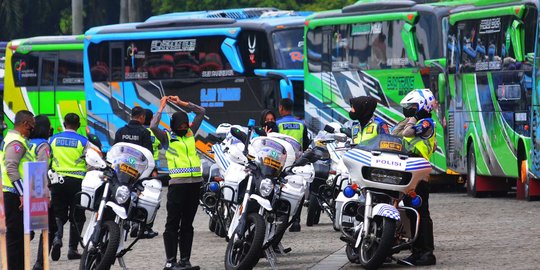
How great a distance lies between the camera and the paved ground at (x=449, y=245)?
14.4 m

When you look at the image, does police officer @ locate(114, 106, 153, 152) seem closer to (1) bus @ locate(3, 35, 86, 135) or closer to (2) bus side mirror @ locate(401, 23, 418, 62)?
(2) bus side mirror @ locate(401, 23, 418, 62)

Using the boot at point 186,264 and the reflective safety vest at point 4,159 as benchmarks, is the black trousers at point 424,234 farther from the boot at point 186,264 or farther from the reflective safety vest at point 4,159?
the reflective safety vest at point 4,159

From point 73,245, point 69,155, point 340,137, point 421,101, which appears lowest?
point 73,245

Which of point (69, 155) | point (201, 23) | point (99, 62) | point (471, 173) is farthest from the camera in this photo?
point (99, 62)

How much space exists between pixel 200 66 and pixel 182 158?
18.3 meters

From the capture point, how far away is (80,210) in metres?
15.8

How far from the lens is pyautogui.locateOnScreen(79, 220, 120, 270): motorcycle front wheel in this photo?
13.1 m

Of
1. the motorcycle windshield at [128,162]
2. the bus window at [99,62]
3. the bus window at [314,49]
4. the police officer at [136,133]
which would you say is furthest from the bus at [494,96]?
the motorcycle windshield at [128,162]

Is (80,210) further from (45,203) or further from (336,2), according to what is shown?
(336,2)

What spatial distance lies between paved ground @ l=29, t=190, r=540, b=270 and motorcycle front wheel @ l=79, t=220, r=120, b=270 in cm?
167

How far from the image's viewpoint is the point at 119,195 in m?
13.6

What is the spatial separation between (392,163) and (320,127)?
51.8 feet

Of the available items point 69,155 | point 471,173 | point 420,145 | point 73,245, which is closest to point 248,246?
point 420,145

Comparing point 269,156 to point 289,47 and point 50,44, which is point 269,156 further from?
point 50,44
